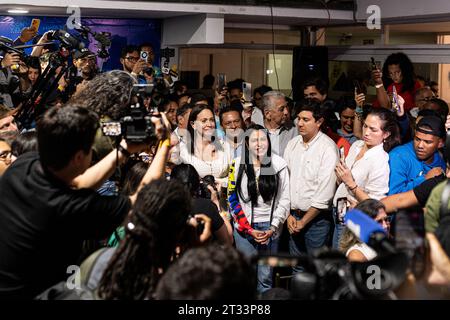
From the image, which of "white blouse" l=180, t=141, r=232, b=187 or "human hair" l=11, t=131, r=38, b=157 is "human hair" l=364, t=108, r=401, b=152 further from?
"human hair" l=11, t=131, r=38, b=157

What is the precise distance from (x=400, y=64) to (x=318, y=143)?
1.58m

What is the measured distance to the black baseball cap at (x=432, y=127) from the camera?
405 cm

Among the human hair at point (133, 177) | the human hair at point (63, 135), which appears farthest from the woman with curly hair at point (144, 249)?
the human hair at point (133, 177)

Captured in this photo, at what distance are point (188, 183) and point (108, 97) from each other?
27.5 inches

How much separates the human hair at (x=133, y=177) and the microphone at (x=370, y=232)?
1281 mm

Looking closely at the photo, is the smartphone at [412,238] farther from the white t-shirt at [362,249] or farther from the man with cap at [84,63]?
the man with cap at [84,63]

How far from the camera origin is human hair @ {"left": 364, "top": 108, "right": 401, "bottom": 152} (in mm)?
4305

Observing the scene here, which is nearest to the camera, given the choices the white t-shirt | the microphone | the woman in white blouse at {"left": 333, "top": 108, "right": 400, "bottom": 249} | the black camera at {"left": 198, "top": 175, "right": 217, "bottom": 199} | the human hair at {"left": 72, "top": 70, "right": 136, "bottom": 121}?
the microphone

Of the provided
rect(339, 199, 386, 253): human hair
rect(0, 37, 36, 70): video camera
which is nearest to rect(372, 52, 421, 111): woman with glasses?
rect(339, 199, 386, 253): human hair

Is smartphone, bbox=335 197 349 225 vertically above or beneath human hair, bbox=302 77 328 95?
beneath

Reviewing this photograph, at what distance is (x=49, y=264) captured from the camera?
92.7 inches

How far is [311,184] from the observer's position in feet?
14.9

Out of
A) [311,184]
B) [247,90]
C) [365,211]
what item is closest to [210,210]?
[365,211]

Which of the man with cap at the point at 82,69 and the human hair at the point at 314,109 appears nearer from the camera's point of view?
the man with cap at the point at 82,69
